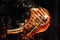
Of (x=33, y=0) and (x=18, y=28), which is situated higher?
(x=33, y=0)

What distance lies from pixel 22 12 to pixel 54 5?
0.33 metres

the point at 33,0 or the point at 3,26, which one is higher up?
the point at 33,0

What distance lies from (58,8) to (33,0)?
26 cm

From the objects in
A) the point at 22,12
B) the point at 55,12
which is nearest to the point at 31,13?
the point at 22,12

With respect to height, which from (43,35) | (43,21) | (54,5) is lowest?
(43,35)

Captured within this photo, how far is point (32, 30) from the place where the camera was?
2.13 meters

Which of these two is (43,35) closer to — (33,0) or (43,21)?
(43,21)

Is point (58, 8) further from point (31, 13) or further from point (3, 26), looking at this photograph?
point (3, 26)

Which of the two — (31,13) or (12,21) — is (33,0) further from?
(12,21)

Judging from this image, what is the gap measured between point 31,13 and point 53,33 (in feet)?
0.97

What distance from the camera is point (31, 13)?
215 centimetres

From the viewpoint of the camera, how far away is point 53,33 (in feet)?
7.04

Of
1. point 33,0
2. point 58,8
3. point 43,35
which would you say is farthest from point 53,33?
point 33,0

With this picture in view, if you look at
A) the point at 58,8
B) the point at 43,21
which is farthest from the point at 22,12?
the point at 58,8
